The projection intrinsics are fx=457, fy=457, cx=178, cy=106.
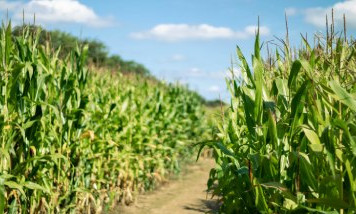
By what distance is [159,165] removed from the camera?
10766 millimetres

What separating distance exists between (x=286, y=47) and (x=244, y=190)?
1383 millimetres

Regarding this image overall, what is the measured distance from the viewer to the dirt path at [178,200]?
28.7 feet

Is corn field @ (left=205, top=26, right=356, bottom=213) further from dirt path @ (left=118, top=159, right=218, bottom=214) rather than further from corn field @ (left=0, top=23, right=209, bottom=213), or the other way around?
dirt path @ (left=118, top=159, right=218, bottom=214)

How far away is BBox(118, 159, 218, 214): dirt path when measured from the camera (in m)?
8.76

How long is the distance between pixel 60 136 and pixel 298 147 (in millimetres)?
3661

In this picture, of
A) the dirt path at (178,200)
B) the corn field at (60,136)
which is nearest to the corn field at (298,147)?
the corn field at (60,136)

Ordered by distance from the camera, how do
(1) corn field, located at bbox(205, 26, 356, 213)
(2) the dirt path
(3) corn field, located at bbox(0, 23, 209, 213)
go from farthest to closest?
(2) the dirt path → (3) corn field, located at bbox(0, 23, 209, 213) → (1) corn field, located at bbox(205, 26, 356, 213)

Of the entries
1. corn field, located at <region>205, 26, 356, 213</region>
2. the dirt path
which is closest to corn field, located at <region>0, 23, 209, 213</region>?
the dirt path

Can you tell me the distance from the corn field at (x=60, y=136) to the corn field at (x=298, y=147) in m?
2.56

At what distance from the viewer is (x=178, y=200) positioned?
9766mm

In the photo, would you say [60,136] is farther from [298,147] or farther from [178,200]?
[178,200]

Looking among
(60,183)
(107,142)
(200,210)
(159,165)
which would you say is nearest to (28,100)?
(60,183)

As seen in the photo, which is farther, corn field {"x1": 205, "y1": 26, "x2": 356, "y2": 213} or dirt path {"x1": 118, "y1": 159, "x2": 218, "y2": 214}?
dirt path {"x1": 118, "y1": 159, "x2": 218, "y2": 214}

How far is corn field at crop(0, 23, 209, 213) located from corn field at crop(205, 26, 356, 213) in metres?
2.56
